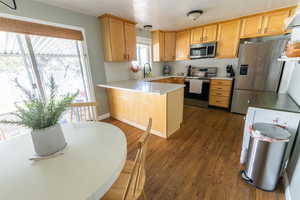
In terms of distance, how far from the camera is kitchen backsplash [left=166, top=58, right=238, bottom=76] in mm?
3812

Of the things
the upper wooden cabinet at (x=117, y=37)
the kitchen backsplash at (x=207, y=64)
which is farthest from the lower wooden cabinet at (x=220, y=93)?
the upper wooden cabinet at (x=117, y=37)

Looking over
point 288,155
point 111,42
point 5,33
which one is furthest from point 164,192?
point 5,33

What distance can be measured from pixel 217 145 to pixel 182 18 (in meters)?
3.01

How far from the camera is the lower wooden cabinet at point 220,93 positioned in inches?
136

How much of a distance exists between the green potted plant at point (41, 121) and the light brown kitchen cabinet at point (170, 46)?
4103 mm

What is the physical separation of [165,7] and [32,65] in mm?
2675

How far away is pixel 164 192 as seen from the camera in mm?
1396

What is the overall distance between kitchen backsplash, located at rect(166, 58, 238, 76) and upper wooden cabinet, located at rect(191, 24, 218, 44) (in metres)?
0.64

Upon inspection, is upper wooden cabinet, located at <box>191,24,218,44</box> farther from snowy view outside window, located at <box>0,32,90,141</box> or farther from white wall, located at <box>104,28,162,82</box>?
snowy view outside window, located at <box>0,32,90,141</box>

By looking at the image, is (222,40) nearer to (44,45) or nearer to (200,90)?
(200,90)

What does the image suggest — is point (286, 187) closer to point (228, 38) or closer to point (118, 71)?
point (228, 38)

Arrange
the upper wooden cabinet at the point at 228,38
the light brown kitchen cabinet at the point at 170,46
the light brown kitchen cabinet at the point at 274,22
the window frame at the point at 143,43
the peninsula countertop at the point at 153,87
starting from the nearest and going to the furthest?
the peninsula countertop at the point at 153,87 < the light brown kitchen cabinet at the point at 274,22 < the upper wooden cabinet at the point at 228,38 < the window frame at the point at 143,43 < the light brown kitchen cabinet at the point at 170,46

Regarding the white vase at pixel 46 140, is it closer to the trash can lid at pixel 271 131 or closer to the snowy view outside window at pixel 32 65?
the snowy view outside window at pixel 32 65

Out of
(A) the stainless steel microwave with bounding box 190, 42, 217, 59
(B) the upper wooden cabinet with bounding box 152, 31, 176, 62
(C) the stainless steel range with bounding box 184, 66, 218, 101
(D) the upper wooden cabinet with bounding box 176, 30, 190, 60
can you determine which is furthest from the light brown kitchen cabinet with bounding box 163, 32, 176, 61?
(C) the stainless steel range with bounding box 184, 66, 218, 101
